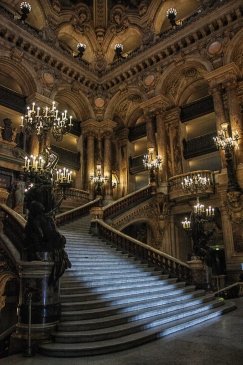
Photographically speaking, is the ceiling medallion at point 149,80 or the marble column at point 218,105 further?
the ceiling medallion at point 149,80

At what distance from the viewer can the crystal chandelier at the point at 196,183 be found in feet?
44.7

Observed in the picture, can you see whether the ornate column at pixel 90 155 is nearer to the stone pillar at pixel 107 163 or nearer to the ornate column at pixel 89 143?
the ornate column at pixel 89 143

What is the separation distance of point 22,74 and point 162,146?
915cm

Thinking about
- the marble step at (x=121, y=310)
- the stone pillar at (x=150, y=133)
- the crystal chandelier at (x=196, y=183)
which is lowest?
the marble step at (x=121, y=310)

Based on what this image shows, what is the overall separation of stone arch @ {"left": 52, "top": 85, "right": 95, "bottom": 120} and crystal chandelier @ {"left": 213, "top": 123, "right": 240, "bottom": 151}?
9572mm

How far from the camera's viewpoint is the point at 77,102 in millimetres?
19984

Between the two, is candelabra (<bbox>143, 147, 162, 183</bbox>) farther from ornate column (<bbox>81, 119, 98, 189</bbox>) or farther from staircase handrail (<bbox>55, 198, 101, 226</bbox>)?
ornate column (<bbox>81, 119, 98, 189</bbox>)

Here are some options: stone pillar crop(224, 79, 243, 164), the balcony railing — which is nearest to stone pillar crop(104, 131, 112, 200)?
the balcony railing

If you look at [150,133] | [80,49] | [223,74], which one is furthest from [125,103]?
[223,74]

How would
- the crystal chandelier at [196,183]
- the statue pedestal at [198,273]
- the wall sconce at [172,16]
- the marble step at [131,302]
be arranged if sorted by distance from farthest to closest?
the wall sconce at [172,16] < the crystal chandelier at [196,183] < the statue pedestal at [198,273] < the marble step at [131,302]

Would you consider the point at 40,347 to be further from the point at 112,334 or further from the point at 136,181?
the point at 136,181

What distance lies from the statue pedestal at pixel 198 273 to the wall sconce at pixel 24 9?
16.6 meters

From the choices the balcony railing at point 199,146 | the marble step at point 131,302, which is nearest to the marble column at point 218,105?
the balcony railing at point 199,146

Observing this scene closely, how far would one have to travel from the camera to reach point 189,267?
30.4 feet
